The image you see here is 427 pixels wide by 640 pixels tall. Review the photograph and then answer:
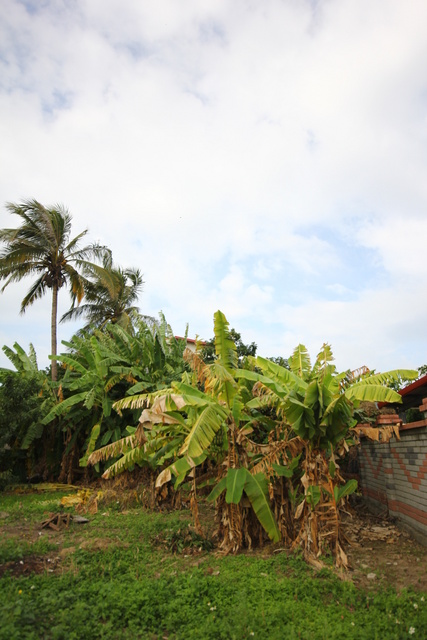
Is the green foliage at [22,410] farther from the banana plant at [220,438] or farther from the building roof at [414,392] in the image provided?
the building roof at [414,392]

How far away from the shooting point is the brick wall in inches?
268

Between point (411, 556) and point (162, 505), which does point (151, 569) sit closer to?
point (411, 556)

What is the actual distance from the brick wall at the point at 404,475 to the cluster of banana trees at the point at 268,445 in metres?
1.03

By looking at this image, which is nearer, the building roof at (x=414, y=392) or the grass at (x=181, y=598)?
the grass at (x=181, y=598)

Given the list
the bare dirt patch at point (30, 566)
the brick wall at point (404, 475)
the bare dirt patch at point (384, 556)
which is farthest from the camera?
the brick wall at point (404, 475)

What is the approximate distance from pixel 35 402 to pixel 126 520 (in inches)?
236

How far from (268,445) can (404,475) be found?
262 cm

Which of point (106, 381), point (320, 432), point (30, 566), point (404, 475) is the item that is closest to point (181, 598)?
point (30, 566)

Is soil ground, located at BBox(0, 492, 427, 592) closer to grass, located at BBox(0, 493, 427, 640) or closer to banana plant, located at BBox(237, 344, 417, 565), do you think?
grass, located at BBox(0, 493, 427, 640)

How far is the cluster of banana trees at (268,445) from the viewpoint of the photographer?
6238 millimetres

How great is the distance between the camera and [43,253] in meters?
17.7

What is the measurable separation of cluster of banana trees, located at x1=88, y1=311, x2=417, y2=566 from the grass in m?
0.55

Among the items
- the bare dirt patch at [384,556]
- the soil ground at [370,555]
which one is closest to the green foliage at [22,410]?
the soil ground at [370,555]

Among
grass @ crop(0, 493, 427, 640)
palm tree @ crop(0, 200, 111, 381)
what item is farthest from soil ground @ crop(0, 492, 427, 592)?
palm tree @ crop(0, 200, 111, 381)
